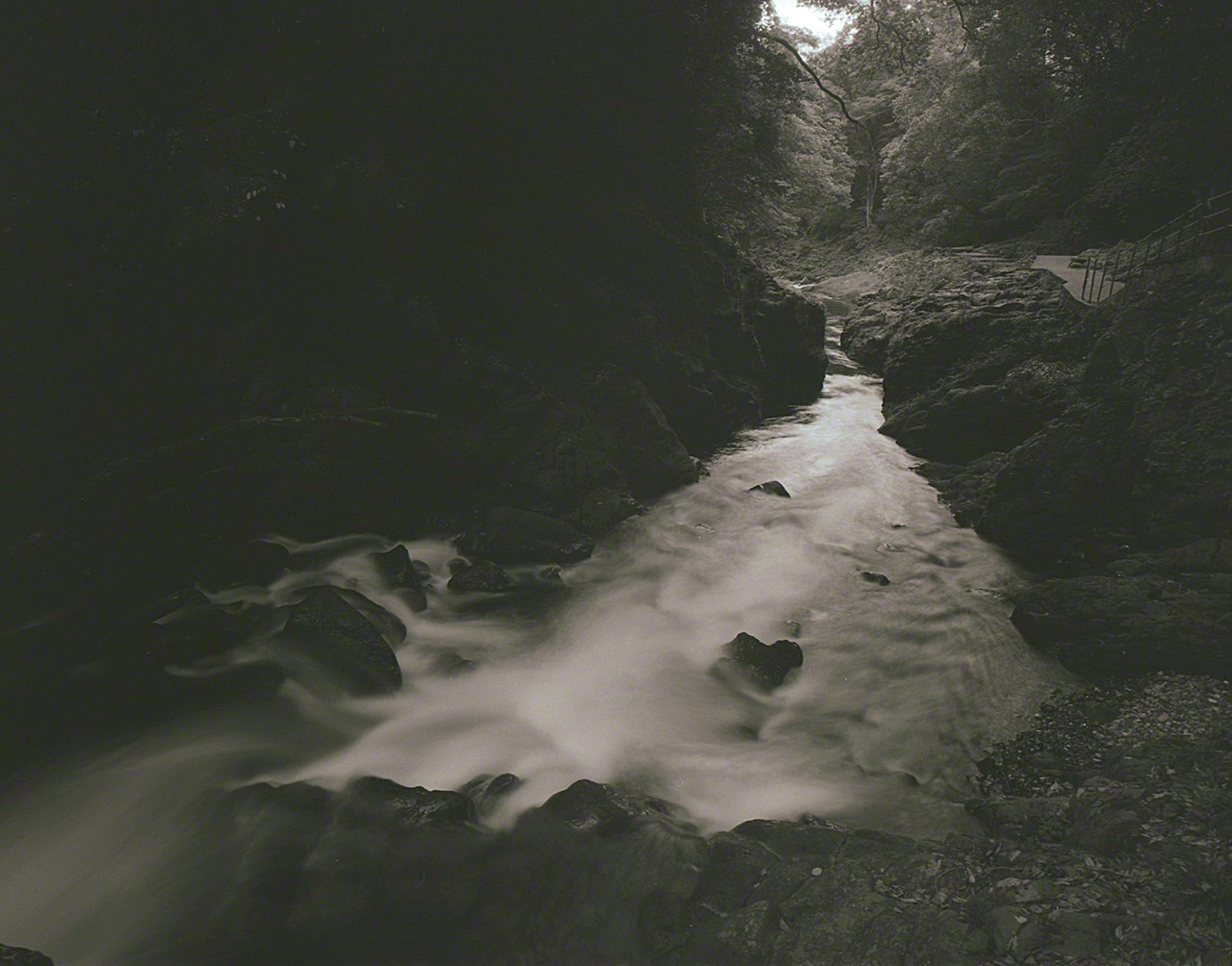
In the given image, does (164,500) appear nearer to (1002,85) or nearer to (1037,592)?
(1037,592)

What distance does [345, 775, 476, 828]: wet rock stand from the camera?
12.2 ft

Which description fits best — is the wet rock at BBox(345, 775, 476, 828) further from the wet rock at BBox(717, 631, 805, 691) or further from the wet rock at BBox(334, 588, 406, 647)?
the wet rock at BBox(717, 631, 805, 691)

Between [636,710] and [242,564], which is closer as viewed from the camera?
[636,710]

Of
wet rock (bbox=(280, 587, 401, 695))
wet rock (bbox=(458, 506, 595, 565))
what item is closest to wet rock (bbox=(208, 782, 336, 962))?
wet rock (bbox=(280, 587, 401, 695))

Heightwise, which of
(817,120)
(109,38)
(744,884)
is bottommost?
(744,884)

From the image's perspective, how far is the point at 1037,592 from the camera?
19.7 feet

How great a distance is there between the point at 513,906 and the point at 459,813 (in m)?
0.64

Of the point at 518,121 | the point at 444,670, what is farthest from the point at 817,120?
the point at 444,670

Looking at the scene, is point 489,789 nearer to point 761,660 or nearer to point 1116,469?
point 761,660

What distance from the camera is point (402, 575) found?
258 inches

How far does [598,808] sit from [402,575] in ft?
11.6

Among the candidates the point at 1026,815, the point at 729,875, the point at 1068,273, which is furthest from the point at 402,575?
the point at 1068,273

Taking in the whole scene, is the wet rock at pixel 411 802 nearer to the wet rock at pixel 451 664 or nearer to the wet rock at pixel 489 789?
the wet rock at pixel 489 789

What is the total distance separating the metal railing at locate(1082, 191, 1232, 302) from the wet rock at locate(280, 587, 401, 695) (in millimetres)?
8693
